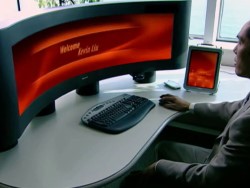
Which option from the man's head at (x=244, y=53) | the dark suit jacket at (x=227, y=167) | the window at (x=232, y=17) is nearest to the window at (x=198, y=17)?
the window at (x=232, y=17)

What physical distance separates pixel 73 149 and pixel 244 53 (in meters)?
0.77

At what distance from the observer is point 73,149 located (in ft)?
4.04

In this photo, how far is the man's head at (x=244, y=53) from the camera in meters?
1.23

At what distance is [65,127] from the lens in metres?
1.38

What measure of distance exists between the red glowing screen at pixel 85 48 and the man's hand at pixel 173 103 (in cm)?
29

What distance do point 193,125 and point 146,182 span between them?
0.95 metres

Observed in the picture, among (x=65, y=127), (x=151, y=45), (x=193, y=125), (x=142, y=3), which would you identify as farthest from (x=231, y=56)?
(x=65, y=127)

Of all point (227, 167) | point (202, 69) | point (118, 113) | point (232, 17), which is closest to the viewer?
point (227, 167)

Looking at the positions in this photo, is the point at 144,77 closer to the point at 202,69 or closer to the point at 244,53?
the point at 202,69

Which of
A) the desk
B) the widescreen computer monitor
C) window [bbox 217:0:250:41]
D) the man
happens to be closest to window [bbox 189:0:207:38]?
window [bbox 217:0:250:41]

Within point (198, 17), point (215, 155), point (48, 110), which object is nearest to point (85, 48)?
point (48, 110)

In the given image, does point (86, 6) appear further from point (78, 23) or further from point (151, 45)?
point (151, 45)

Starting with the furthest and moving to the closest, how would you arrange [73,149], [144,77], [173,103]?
[144,77] < [173,103] < [73,149]

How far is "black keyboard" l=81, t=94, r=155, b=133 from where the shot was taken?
4.49ft
